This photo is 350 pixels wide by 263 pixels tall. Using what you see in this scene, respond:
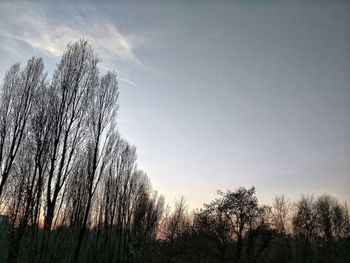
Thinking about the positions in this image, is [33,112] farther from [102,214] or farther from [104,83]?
[102,214]

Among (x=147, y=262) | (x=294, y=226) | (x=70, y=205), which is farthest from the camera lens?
(x=294, y=226)

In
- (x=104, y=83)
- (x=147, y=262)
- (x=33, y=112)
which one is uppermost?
(x=104, y=83)

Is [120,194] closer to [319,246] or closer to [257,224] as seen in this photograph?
[257,224]

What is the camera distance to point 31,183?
20.3 meters

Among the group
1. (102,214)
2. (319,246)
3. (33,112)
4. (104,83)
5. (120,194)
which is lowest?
(319,246)

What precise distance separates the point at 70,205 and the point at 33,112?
12.0 m

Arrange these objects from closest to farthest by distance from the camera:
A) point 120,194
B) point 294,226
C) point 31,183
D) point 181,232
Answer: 1. point 31,183
2. point 120,194
3. point 294,226
4. point 181,232

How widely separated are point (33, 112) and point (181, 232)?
118 ft

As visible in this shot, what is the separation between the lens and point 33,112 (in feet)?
62.3

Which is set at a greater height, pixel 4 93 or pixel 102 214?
pixel 4 93

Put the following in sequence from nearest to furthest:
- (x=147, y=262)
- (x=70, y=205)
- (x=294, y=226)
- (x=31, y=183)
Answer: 1. (x=31, y=183)
2. (x=70, y=205)
3. (x=147, y=262)
4. (x=294, y=226)

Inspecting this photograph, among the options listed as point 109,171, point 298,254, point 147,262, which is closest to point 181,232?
point 147,262

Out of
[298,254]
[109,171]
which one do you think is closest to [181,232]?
[298,254]

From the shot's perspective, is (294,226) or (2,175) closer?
(2,175)
